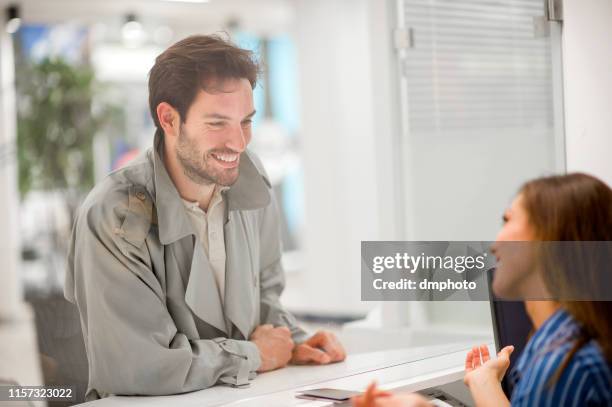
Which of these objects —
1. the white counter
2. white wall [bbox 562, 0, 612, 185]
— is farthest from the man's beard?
white wall [bbox 562, 0, 612, 185]

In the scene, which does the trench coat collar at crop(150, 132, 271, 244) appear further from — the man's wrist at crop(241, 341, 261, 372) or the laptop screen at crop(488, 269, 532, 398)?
the laptop screen at crop(488, 269, 532, 398)

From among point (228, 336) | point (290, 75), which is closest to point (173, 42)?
point (228, 336)

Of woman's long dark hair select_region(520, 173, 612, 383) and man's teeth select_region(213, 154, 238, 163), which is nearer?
woman's long dark hair select_region(520, 173, 612, 383)

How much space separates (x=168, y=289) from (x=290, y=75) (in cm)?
438

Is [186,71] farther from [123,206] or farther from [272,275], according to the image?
[272,275]

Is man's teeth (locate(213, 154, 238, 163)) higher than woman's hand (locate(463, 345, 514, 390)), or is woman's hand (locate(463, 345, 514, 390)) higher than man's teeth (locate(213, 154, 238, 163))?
man's teeth (locate(213, 154, 238, 163))

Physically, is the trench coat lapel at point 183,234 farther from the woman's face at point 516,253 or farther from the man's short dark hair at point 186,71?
the woman's face at point 516,253

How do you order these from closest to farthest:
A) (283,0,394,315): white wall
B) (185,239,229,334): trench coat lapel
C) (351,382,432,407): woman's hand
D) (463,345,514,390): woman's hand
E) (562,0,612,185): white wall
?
(351,382,432,407): woman's hand → (463,345,514,390): woman's hand → (185,239,229,334): trench coat lapel → (562,0,612,185): white wall → (283,0,394,315): white wall

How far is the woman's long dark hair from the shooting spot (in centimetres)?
160

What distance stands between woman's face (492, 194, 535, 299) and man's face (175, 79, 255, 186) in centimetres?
87

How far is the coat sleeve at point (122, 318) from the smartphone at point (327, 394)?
292mm

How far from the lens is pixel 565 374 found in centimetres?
154

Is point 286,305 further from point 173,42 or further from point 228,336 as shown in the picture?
point 173,42

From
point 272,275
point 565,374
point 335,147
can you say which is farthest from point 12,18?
point 335,147
